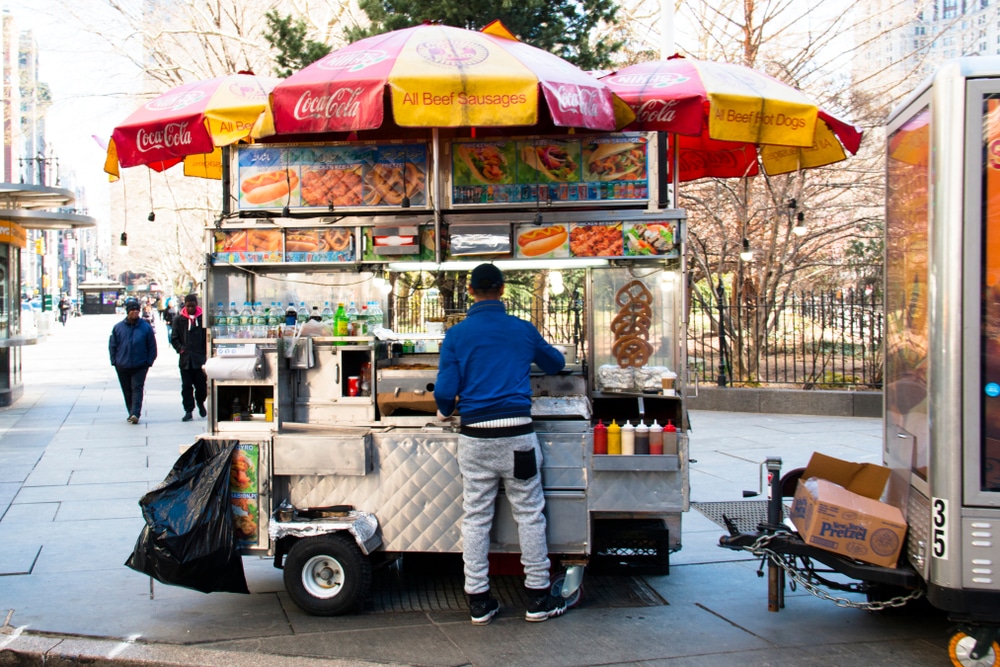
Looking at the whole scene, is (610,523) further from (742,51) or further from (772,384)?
(742,51)

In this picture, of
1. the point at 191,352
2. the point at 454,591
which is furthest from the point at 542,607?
the point at 191,352

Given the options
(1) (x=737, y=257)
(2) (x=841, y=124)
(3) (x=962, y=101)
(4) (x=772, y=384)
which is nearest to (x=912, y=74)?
(1) (x=737, y=257)

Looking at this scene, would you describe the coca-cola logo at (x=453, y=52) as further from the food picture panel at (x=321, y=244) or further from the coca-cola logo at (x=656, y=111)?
the food picture panel at (x=321, y=244)

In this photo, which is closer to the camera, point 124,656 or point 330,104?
point 124,656

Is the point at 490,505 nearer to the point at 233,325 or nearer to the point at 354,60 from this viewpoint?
the point at 233,325

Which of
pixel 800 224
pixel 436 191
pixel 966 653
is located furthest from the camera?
pixel 800 224

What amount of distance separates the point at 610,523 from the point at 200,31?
1434cm

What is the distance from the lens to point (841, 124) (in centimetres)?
575

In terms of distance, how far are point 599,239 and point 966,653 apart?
9.26 feet

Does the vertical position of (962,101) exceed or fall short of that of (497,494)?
it exceeds it

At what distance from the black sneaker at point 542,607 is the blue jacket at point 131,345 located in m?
8.66

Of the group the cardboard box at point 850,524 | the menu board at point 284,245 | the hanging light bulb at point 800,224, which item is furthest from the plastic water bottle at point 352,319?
the hanging light bulb at point 800,224

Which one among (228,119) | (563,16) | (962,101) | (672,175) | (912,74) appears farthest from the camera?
(912,74)

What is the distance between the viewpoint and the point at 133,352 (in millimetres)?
11719
